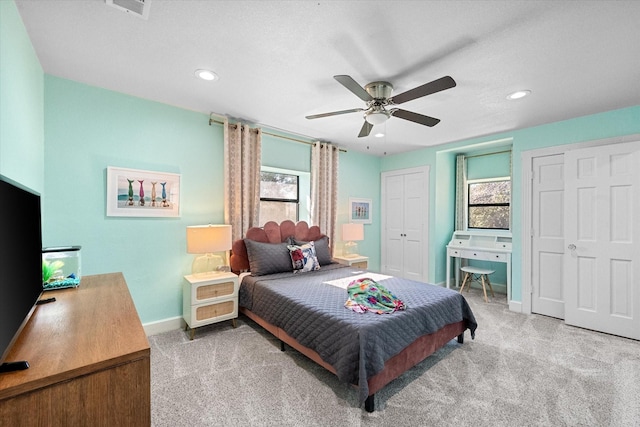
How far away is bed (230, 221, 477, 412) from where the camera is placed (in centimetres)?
185

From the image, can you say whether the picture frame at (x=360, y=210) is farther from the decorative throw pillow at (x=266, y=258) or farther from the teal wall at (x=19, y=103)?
the teal wall at (x=19, y=103)

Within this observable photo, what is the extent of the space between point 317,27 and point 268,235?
8.50 ft

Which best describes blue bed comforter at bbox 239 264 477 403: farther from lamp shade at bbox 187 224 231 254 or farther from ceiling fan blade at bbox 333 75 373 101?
ceiling fan blade at bbox 333 75 373 101

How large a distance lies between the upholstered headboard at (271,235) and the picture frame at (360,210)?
1.07m

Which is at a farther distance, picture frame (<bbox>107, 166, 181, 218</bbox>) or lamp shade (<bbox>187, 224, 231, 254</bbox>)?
lamp shade (<bbox>187, 224, 231, 254</bbox>)

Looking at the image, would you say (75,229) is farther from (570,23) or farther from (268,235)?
(570,23)

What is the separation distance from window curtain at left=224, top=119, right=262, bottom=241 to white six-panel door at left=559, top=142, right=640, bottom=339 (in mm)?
3916

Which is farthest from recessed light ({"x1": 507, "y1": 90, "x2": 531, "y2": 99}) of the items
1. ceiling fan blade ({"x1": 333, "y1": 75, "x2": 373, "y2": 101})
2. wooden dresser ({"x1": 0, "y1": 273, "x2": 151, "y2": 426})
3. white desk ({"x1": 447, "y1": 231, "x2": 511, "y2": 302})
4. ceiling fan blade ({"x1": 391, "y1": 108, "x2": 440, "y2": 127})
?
wooden dresser ({"x1": 0, "y1": 273, "x2": 151, "y2": 426})

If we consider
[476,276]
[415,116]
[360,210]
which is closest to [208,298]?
[415,116]

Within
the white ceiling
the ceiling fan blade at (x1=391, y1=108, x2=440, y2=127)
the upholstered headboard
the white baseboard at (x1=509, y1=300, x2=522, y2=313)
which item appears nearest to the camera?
the white ceiling

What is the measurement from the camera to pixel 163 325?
10.0 ft

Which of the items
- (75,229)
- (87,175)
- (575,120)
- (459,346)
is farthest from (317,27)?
(575,120)

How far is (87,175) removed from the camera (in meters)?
2.65

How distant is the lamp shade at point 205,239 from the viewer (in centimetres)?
295
